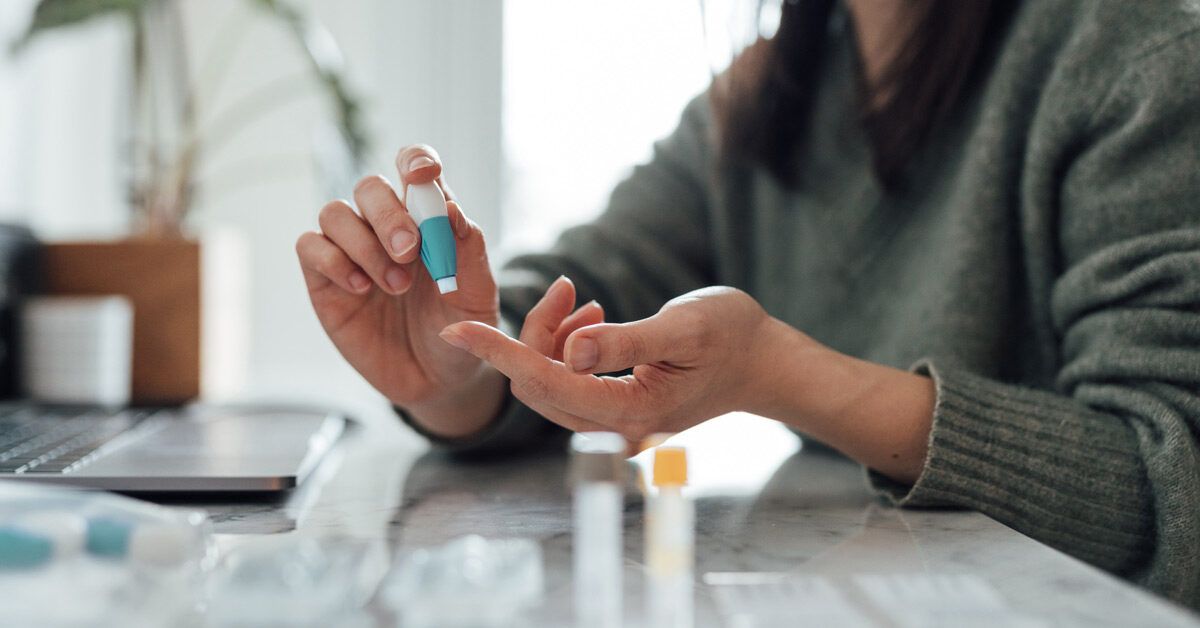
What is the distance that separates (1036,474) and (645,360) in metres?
0.27

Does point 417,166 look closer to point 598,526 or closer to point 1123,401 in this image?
point 598,526

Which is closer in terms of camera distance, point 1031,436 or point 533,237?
→ point 1031,436

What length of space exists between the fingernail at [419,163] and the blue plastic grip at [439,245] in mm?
32

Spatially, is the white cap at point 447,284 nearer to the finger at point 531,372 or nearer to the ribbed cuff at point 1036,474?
the finger at point 531,372

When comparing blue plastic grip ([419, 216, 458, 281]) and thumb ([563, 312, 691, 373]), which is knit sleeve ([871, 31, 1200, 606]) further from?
blue plastic grip ([419, 216, 458, 281])

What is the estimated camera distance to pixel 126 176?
1.78m

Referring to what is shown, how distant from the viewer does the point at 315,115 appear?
1.99 meters

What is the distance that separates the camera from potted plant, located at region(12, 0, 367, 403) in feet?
4.07

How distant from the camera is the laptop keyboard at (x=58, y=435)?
635 millimetres

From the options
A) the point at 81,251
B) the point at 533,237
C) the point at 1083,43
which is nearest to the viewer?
the point at 1083,43

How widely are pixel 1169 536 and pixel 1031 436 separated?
100 millimetres

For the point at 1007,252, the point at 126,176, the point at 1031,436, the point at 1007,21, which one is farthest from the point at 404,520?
the point at 126,176

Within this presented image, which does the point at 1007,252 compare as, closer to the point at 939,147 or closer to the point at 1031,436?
the point at 939,147

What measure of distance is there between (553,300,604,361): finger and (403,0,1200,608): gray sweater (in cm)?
22
